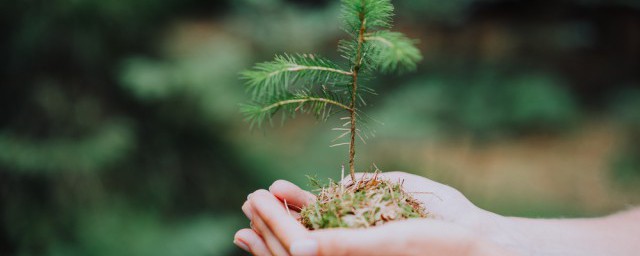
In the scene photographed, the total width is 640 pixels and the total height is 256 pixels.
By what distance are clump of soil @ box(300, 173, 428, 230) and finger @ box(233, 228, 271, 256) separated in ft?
0.53

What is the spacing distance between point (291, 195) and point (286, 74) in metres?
0.42

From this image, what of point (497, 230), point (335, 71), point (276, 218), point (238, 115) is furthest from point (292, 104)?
point (238, 115)

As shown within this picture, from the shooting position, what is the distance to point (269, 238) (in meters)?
1.30

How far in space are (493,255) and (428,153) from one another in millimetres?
2233

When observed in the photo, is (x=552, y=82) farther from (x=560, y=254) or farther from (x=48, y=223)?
(x=48, y=223)

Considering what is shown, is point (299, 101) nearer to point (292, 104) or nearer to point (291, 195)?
point (292, 104)

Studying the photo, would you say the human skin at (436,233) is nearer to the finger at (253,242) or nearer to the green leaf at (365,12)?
the finger at (253,242)

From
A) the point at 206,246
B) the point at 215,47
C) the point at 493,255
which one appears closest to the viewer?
the point at 493,255

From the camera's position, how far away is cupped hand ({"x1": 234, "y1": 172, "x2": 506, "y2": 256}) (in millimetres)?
1080

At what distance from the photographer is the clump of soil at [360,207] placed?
3.99 ft

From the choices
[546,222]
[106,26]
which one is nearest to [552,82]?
[546,222]

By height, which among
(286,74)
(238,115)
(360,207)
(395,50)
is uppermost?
(238,115)

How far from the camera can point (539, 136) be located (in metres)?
3.57

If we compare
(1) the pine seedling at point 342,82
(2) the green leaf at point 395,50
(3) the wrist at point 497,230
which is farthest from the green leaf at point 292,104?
(3) the wrist at point 497,230
